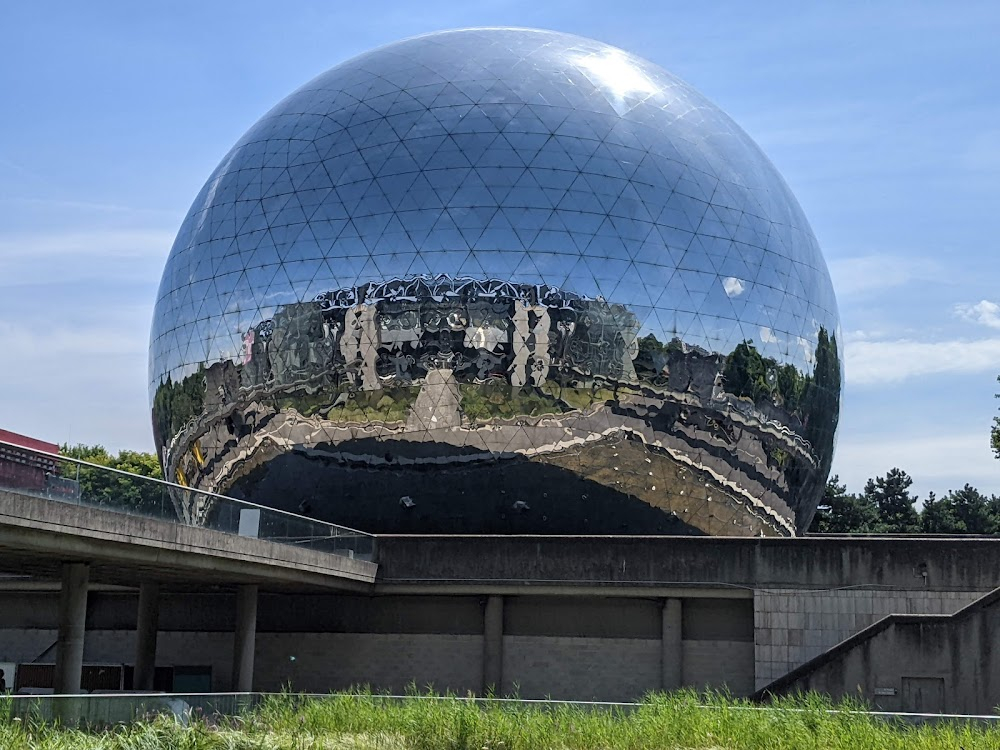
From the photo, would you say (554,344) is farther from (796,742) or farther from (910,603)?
(796,742)

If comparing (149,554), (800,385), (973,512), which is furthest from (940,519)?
(149,554)

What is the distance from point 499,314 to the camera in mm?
26656

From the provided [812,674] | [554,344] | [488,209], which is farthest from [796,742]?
[488,209]

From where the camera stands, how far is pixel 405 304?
26.9 metres

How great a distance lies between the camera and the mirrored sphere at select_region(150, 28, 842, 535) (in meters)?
26.7

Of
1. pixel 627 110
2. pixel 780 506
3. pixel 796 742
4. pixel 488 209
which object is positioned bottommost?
pixel 796 742

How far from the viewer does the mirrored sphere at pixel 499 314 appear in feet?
87.7

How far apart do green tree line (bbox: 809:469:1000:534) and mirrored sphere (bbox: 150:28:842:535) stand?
25327 millimetres

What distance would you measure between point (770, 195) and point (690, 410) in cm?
622

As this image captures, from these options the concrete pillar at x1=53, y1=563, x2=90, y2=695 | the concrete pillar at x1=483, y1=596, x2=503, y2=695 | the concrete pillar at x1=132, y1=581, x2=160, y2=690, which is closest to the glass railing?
the concrete pillar at x1=53, y1=563, x2=90, y2=695

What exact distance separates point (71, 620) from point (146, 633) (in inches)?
267

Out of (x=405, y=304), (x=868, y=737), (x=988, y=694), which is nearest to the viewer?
(x=868, y=737)

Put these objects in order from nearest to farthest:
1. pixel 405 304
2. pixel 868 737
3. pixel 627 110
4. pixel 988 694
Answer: pixel 868 737 < pixel 988 694 < pixel 405 304 < pixel 627 110

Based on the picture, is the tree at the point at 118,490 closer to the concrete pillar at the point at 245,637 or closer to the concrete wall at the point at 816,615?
the concrete pillar at the point at 245,637
